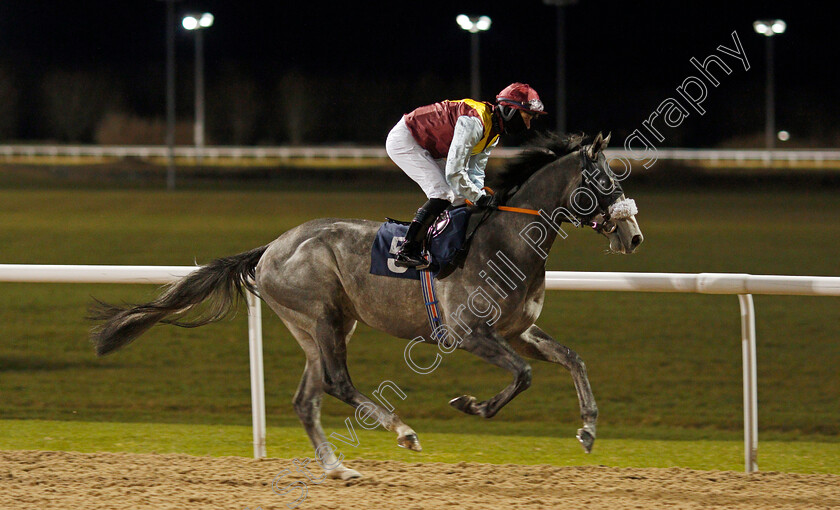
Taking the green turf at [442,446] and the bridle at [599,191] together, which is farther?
the green turf at [442,446]

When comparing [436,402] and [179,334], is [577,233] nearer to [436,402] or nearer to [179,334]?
[179,334]

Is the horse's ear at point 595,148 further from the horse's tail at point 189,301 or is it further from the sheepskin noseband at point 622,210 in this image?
the horse's tail at point 189,301

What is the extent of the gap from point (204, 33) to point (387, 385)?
5471 centimetres

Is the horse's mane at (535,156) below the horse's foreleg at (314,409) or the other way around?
the other way around

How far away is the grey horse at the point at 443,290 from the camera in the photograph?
3.63 m

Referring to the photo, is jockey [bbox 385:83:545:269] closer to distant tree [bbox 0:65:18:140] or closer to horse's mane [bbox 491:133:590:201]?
horse's mane [bbox 491:133:590:201]

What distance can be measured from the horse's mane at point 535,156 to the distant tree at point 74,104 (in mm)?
52548

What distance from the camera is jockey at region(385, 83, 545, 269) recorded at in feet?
12.1

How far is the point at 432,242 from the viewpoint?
12.3 feet

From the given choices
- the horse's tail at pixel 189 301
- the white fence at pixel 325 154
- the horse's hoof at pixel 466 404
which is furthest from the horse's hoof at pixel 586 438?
the white fence at pixel 325 154

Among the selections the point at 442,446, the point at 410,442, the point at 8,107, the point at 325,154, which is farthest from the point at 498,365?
the point at 8,107

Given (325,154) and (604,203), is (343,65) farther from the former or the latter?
(604,203)

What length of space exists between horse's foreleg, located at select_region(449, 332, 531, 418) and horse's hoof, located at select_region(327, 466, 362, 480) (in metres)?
0.51

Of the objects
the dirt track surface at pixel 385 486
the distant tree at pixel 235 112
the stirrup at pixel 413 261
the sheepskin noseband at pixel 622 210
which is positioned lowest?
the dirt track surface at pixel 385 486
